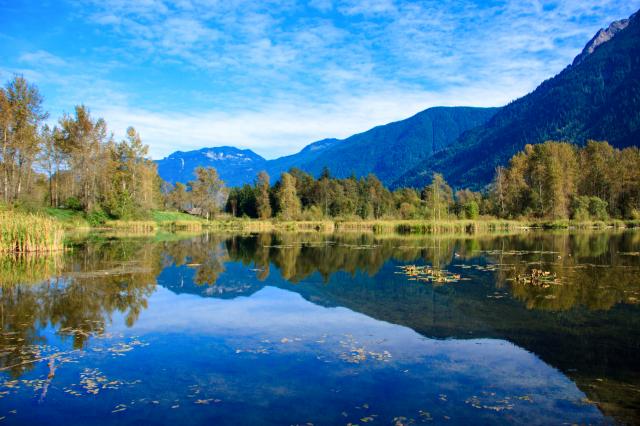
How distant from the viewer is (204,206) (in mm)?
100062

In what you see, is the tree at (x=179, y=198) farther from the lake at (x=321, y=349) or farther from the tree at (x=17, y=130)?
the lake at (x=321, y=349)

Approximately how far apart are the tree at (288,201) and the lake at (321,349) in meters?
70.1

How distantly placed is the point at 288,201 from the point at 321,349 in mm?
83956

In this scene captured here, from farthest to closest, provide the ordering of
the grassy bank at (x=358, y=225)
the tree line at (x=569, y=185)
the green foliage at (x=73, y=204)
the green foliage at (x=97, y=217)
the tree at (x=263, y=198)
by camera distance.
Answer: the tree at (x=263, y=198), the tree line at (x=569, y=185), the green foliage at (x=73, y=204), the green foliage at (x=97, y=217), the grassy bank at (x=358, y=225)

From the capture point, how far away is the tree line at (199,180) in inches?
1842

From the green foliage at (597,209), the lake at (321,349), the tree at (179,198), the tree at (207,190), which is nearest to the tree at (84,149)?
the tree at (207,190)

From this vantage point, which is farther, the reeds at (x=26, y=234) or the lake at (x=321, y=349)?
the reeds at (x=26, y=234)

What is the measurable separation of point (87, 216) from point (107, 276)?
163 ft

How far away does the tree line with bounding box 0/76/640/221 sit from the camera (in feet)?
153

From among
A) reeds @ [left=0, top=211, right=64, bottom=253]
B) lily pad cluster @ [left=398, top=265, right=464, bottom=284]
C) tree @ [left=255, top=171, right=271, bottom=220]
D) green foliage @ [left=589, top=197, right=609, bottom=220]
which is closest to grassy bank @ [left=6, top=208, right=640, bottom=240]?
green foliage @ [left=589, top=197, right=609, bottom=220]

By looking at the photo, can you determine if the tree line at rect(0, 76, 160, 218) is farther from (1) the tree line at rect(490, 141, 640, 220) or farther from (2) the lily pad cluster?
(1) the tree line at rect(490, 141, 640, 220)

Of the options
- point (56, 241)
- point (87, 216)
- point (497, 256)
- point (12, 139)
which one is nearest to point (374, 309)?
point (497, 256)

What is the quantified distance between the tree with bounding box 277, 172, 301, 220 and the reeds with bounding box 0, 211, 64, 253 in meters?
61.2

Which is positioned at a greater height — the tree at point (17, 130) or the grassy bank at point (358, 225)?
A: the tree at point (17, 130)
